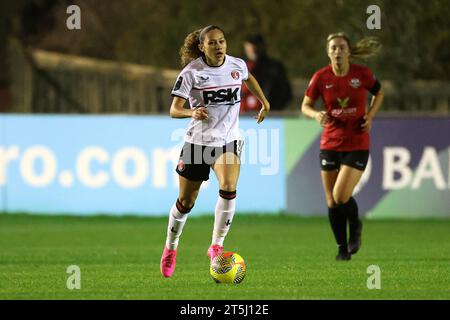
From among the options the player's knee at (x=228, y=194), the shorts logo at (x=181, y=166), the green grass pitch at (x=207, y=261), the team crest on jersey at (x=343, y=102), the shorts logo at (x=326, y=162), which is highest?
the team crest on jersey at (x=343, y=102)

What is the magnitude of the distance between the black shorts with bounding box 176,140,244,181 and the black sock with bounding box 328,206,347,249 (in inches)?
88.6

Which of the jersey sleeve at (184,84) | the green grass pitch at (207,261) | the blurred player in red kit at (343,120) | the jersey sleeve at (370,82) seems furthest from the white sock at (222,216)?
the jersey sleeve at (370,82)

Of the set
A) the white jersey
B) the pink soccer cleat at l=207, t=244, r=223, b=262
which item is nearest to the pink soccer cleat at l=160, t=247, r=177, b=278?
the pink soccer cleat at l=207, t=244, r=223, b=262

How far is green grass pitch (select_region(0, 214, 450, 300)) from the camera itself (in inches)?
422

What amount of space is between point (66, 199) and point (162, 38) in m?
14.8

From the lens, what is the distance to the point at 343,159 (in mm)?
13609

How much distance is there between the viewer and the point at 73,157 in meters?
19.6

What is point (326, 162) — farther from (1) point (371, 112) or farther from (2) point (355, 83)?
(2) point (355, 83)

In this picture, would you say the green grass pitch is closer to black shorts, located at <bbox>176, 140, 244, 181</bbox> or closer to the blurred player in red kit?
the blurred player in red kit

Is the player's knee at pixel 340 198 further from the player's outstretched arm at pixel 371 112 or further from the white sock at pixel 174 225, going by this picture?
the white sock at pixel 174 225

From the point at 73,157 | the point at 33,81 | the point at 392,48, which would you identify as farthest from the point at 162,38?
the point at 73,157

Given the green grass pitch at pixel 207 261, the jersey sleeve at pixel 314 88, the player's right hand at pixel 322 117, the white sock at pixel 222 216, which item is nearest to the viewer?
the green grass pitch at pixel 207 261

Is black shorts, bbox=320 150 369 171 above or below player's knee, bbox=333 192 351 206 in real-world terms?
above

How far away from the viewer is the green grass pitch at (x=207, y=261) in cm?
1073
